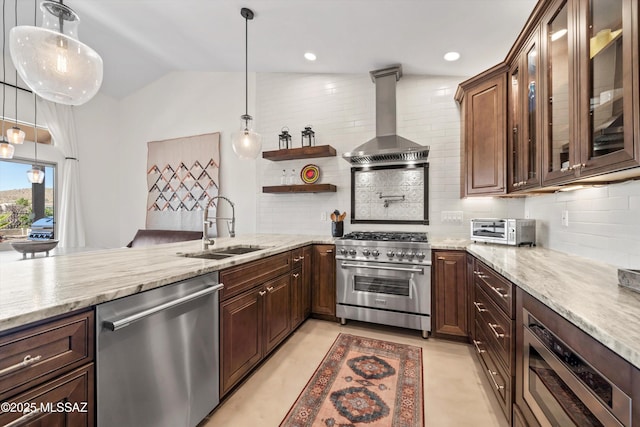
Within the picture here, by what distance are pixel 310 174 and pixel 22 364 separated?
312 centimetres

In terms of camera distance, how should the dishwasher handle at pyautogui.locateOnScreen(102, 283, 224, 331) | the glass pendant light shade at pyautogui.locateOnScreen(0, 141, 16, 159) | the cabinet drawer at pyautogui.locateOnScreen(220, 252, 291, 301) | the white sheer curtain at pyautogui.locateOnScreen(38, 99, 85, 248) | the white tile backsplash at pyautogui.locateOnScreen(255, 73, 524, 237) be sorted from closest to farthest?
the dishwasher handle at pyautogui.locateOnScreen(102, 283, 224, 331), the cabinet drawer at pyautogui.locateOnScreen(220, 252, 291, 301), the glass pendant light shade at pyautogui.locateOnScreen(0, 141, 16, 159), the white tile backsplash at pyautogui.locateOnScreen(255, 73, 524, 237), the white sheer curtain at pyautogui.locateOnScreen(38, 99, 85, 248)

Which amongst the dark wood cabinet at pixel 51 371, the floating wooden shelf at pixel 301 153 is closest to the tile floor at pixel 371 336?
the dark wood cabinet at pixel 51 371

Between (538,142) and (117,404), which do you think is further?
(538,142)

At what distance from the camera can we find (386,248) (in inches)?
106

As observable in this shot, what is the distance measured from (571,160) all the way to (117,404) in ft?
7.74

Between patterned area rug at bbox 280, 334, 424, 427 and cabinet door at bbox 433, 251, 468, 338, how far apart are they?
0.37m

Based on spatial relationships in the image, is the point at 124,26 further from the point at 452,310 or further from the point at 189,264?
the point at 452,310

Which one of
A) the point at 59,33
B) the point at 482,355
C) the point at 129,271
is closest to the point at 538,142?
the point at 482,355

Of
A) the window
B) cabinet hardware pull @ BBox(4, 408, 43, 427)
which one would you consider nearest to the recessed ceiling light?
cabinet hardware pull @ BBox(4, 408, 43, 427)

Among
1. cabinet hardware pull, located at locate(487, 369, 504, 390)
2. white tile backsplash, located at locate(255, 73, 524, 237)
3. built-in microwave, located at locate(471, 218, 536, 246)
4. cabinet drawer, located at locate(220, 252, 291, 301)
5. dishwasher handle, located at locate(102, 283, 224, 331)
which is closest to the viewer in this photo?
dishwasher handle, located at locate(102, 283, 224, 331)

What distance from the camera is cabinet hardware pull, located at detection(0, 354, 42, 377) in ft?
2.45

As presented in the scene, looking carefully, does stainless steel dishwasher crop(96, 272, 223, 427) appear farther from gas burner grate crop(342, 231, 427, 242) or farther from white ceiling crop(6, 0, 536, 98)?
white ceiling crop(6, 0, 536, 98)

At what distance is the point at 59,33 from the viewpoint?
1.54 m

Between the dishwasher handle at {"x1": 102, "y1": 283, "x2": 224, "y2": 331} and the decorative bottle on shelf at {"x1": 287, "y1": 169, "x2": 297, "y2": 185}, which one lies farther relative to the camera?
the decorative bottle on shelf at {"x1": 287, "y1": 169, "x2": 297, "y2": 185}
